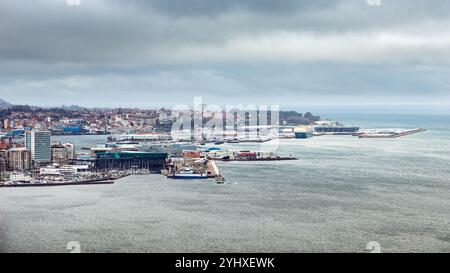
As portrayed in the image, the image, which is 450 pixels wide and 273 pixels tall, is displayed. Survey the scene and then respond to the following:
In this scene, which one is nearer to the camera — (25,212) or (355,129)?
(25,212)

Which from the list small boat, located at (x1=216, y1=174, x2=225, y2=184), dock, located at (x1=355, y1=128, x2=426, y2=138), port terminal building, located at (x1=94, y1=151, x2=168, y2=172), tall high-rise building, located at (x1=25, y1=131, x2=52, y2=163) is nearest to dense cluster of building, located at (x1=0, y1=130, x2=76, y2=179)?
tall high-rise building, located at (x1=25, y1=131, x2=52, y2=163)

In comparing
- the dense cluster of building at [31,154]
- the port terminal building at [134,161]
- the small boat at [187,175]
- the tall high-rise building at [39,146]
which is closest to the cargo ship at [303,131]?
the port terminal building at [134,161]

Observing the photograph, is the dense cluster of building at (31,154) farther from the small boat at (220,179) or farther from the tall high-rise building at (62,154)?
the small boat at (220,179)

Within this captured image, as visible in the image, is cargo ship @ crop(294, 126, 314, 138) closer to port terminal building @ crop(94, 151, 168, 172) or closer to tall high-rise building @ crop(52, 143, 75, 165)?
port terminal building @ crop(94, 151, 168, 172)

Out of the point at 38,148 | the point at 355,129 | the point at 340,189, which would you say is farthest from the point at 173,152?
the point at 355,129

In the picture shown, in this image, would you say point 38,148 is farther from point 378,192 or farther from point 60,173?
point 378,192

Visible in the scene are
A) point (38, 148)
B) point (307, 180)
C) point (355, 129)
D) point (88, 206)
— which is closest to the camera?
point (88, 206)
